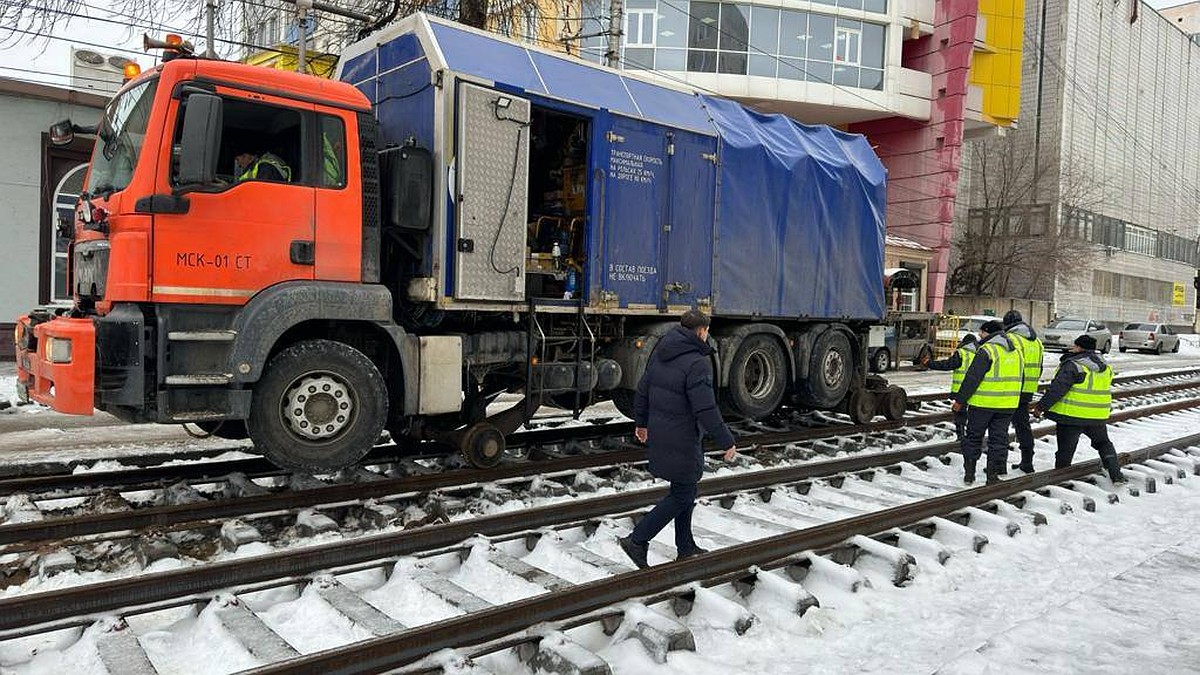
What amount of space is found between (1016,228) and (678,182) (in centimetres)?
4506

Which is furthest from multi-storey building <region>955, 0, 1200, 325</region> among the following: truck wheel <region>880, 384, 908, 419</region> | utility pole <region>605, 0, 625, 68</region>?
truck wheel <region>880, 384, 908, 419</region>

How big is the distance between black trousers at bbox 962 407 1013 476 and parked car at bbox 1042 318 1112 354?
27.9m

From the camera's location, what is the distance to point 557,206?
871cm

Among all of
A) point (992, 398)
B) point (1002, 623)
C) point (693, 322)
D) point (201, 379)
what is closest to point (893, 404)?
point (992, 398)

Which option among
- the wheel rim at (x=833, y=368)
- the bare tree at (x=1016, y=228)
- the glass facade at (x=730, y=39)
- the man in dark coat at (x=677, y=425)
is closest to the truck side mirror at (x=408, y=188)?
the man in dark coat at (x=677, y=425)

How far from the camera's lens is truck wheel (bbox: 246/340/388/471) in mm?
6027

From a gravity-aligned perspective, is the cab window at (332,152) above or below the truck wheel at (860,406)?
above

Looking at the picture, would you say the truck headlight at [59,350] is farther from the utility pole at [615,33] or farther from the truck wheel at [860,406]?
the utility pole at [615,33]

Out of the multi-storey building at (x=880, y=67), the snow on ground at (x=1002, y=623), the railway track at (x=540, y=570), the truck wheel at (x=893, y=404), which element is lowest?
the snow on ground at (x=1002, y=623)

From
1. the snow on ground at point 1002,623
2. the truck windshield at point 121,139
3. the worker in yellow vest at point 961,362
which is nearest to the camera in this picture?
the snow on ground at point 1002,623

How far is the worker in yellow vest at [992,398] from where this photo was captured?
789 cm

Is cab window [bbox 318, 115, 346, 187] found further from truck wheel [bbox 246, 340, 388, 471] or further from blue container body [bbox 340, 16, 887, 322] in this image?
truck wheel [bbox 246, 340, 388, 471]

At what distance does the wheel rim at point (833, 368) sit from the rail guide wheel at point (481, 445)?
4.86 metres

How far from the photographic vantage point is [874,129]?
1502 inches
